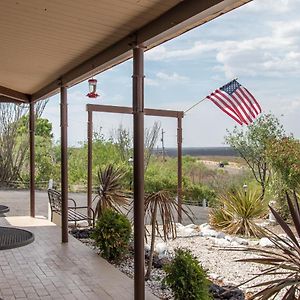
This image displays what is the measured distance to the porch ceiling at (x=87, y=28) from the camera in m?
2.81

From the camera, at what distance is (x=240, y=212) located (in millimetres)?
8398

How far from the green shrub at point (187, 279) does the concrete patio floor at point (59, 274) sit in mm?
473

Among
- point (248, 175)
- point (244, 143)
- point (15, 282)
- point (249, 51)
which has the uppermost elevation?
point (249, 51)

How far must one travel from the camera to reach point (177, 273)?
12.2 feet

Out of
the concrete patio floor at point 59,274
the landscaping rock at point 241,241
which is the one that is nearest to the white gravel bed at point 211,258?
the landscaping rock at point 241,241

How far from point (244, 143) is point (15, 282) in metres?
9.07

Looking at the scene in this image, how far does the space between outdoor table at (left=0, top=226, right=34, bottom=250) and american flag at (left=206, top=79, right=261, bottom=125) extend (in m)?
5.02

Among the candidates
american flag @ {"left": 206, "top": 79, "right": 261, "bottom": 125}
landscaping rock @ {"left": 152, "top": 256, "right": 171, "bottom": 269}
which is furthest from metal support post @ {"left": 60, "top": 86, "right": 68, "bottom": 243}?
american flag @ {"left": 206, "top": 79, "right": 261, "bottom": 125}

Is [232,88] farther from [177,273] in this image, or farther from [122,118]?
[122,118]

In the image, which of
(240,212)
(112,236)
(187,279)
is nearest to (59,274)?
(112,236)

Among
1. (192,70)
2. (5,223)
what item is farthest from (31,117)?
(192,70)

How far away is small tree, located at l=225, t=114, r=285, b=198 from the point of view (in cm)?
1168

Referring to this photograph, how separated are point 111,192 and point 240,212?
2.55 meters

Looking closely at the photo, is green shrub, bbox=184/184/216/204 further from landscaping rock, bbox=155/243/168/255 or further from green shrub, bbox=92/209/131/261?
green shrub, bbox=92/209/131/261
